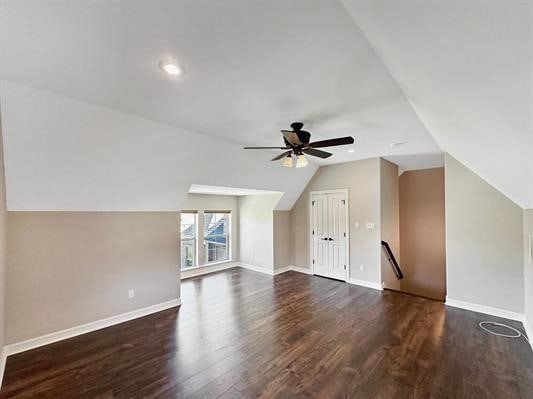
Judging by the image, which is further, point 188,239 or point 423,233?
point 188,239

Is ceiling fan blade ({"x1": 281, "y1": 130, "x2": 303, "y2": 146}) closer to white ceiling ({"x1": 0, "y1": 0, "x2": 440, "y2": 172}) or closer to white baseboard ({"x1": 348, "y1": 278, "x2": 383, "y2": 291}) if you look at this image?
white ceiling ({"x1": 0, "y1": 0, "x2": 440, "y2": 172})

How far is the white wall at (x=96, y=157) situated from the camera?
230 centimetres

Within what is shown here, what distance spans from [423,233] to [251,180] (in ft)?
15.0

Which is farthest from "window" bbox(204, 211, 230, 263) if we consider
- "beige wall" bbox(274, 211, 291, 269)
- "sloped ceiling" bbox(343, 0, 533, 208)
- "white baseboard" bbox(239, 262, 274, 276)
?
"sloped ceiling" bbox(343, 0, 533, 208)

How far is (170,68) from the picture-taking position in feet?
6.12

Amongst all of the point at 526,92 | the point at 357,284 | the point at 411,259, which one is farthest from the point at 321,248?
the point at 526,92

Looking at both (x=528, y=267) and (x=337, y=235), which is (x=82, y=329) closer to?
(x=337, y=235)

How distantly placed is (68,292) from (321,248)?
490 cm

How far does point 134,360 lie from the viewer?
2.67 m

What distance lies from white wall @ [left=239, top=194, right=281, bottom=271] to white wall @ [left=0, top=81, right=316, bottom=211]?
7.35ft

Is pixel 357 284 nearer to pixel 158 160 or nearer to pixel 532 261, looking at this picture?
pixel 532 261

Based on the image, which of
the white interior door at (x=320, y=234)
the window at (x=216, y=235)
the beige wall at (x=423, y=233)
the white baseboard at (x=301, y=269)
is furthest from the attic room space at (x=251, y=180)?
the window at (x=216, y=235)

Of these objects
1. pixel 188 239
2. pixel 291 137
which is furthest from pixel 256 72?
pixel 188 239

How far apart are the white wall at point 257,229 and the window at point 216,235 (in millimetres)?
445
